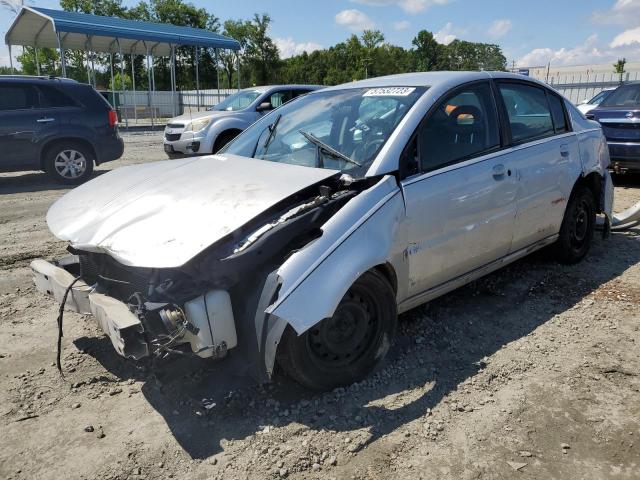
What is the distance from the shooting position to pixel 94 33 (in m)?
20.3

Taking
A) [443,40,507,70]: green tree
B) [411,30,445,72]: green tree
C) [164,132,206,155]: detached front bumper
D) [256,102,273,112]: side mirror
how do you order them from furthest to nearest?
1. [443,40,507,70]: green tree
2. [411,30,445,72]: green tree
3. [256,102,273,112]: side mirror
4. [164,132,206,155]: detached front bumper

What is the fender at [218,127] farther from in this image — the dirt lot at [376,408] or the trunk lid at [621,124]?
the dirt lot at [376,408]

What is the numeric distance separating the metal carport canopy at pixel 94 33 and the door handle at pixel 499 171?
1998 centimetres

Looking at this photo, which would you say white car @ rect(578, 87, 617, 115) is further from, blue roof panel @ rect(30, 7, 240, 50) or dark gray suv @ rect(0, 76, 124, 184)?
blue roof panel @ rect(30, 7, 240, 50)

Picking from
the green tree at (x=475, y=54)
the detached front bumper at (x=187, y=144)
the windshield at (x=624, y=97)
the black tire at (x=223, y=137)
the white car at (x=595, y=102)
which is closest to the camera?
the windshield at (x=624, y=97)

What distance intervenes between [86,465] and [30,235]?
14.6ft

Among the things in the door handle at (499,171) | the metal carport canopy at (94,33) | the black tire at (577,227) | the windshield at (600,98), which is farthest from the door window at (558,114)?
the metal carport canopy at (94,33)

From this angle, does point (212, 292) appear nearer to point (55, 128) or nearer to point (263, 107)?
point (55, 128)

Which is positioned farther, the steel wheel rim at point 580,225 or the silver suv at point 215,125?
the silver suv at point 215,125

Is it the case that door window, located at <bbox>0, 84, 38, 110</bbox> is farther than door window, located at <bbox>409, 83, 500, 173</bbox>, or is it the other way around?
door window, located at <bbox>0, 84, 38, 110</bbox>

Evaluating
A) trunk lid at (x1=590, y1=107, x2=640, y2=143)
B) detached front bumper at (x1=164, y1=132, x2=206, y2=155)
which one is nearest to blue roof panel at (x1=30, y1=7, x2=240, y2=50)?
detached front bumper at (x1=164, y1=132, x2=206, y2=155)

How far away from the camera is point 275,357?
2650mm

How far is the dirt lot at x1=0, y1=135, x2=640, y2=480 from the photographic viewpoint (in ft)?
7.89

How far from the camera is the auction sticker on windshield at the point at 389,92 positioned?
3562mm
